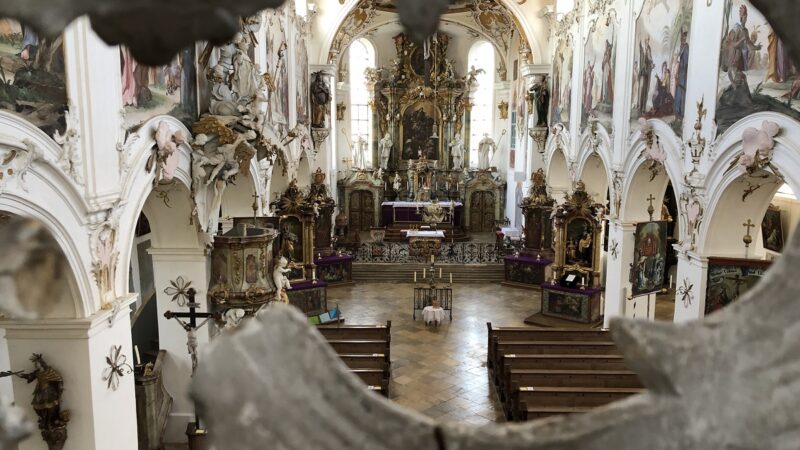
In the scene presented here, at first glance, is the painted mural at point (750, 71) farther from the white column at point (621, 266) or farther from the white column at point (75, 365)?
the white column at point (75, 365)

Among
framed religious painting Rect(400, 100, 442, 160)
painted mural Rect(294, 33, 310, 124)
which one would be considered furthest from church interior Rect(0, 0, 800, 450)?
framed religious painting Rect(400, 100, 442, 160)

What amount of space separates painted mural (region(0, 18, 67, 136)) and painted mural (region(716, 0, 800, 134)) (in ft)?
27.3

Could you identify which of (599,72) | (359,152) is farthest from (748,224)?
(359,152)

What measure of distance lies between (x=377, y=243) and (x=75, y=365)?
1991cm

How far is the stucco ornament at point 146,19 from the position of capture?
789mm

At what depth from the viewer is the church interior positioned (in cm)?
84

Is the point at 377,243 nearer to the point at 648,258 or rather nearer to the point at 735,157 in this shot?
the point at 648,258

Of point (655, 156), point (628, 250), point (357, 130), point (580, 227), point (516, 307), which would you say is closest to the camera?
point (655, 156)

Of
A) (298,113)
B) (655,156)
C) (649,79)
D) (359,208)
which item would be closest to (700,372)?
Answer: (655,156)

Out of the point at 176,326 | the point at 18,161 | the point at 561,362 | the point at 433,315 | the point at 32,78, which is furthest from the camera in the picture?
the point at 433,315

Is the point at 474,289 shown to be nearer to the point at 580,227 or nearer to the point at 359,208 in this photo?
the point at 580,227

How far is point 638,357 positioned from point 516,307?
18068 millimetres

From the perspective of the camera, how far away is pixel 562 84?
20.2 m

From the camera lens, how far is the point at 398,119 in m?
31.0
